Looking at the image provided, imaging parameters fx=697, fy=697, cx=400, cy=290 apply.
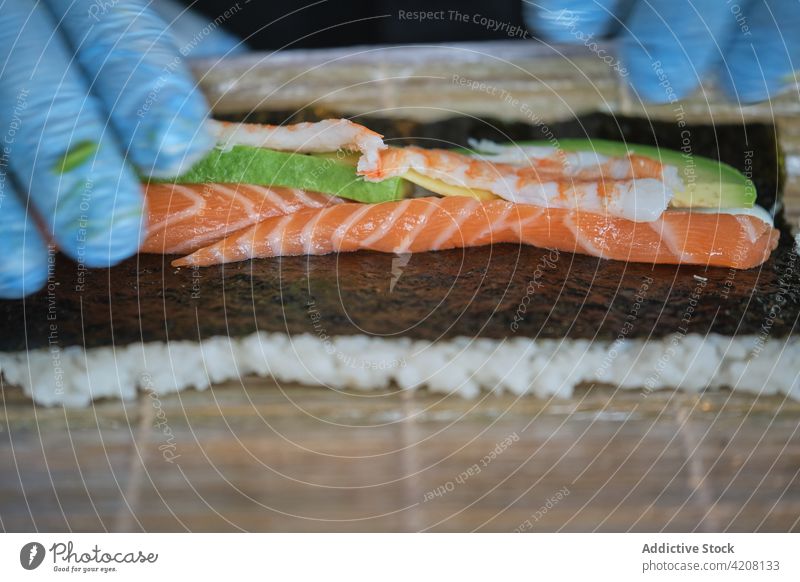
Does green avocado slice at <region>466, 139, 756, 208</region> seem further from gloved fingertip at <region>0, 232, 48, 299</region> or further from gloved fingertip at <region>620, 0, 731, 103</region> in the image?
gloved fingertip at <region>0, 232, 48, 299</region>

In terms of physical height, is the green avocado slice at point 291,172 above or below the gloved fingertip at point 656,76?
below

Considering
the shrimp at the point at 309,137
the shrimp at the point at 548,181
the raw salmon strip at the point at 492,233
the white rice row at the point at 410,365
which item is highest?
the shrimp at the point at 309,137

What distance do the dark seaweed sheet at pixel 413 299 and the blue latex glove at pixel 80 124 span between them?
3cm

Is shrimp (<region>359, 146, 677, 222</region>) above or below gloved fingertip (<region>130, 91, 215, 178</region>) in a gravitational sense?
below

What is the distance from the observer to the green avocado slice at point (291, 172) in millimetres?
736

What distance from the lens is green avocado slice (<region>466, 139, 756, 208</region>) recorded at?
0.75 metres

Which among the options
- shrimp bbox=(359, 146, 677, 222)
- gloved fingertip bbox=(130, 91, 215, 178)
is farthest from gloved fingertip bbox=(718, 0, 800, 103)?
gloved fingertip bbox=(130, 91, 215, 178)

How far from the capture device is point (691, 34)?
709 millimetres

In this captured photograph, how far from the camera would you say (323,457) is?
623 mm

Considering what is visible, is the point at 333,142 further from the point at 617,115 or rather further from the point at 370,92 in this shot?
the point at 617,115

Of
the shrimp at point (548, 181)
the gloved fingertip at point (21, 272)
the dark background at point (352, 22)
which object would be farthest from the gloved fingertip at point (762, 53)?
the gloved fingertip at point (21, 272)

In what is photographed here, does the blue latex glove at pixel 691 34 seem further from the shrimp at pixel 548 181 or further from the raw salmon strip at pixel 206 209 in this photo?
the raw salmon strip at pixel 206 209

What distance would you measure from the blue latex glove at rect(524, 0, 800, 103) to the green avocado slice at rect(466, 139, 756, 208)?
3.1 inches
